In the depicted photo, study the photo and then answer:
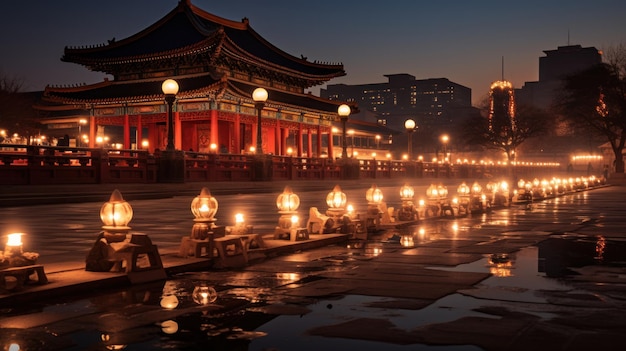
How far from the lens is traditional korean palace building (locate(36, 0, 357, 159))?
4275 centimetres

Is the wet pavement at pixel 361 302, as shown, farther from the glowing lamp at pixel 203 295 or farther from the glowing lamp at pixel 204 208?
the glowing lamp at pixel 204 208

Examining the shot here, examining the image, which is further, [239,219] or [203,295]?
[239,219]

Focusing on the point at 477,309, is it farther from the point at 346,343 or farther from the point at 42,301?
the point at 42,301

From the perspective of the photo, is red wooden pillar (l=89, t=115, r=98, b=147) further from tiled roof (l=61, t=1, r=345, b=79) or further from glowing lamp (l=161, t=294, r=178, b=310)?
glowing lamp (l=161, t=294, r=178, b=310)

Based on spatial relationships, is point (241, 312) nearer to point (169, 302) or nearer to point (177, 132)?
point (169, 302)

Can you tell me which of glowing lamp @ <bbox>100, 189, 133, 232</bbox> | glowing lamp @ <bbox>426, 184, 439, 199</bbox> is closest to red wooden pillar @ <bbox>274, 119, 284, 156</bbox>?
glowing lamp @ <bbox>426, 184, 439, 199</bbox>

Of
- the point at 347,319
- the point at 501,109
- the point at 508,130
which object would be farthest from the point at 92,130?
the point at 501,109

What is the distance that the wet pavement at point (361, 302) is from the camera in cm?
537

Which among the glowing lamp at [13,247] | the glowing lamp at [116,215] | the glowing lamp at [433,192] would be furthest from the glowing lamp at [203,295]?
the glowing lamp at [433,192]

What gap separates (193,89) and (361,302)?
35.3 meters

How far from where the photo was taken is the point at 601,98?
191 ft

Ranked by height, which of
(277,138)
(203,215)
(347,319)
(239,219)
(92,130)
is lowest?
(347,319)

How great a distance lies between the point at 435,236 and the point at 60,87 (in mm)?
38298

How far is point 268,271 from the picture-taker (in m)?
9.39
